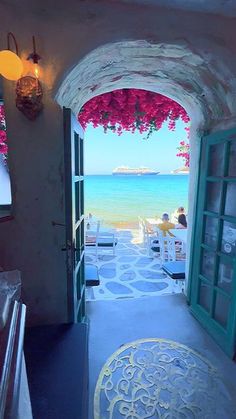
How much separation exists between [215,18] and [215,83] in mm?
432

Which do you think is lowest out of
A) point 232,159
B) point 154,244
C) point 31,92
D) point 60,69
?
point 154,244

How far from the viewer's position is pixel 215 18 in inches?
65.1

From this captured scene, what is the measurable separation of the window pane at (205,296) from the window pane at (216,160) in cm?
111

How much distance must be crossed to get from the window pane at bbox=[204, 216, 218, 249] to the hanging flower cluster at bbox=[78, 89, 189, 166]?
1.36 m

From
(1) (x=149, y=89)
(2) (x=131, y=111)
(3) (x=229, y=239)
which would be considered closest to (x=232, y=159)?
(3) (x=229, y=239)

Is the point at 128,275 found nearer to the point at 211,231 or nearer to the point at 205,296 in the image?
the point at 205,296

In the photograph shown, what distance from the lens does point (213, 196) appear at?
2320mm

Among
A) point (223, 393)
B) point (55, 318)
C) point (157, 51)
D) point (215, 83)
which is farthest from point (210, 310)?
point (157, 51)

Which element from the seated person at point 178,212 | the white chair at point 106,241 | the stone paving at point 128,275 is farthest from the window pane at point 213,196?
the seated person at point 178,212

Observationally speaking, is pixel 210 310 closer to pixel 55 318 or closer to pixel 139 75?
pixel 55 318

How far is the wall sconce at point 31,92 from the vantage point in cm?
155

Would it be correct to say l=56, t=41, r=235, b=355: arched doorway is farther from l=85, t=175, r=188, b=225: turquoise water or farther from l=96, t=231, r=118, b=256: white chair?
l=85, t=175, r=188, b=225: turquoise water

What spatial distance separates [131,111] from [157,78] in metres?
0.55

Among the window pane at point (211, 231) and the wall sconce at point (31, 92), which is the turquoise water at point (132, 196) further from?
the wall sconce at point (31, 92)
